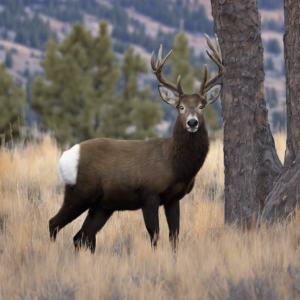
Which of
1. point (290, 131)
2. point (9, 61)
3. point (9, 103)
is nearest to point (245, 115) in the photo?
point (290, 131)

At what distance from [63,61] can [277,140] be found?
24.1m

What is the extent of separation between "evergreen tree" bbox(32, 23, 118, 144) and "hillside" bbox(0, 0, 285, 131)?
4503cm

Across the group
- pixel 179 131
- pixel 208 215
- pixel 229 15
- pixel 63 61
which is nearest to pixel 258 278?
pixel 179 131

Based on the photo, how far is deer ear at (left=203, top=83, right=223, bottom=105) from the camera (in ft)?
18.8

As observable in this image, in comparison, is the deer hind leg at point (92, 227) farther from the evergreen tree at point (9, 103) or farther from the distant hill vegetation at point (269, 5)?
the distant hill vegetation at point (269, 5)

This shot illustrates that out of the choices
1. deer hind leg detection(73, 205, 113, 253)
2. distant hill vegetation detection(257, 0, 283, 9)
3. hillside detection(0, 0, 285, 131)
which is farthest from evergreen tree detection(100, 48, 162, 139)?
distant hill vegetation detection(257, 0, 283, 9)

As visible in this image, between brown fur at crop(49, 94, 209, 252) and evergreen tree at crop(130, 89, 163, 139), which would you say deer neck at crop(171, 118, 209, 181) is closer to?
brown fur at crop(49, 94, 209, 252)

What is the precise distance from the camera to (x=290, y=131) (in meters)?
5.84

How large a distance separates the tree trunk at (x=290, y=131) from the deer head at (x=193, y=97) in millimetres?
721

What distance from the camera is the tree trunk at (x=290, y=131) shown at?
5602 mm

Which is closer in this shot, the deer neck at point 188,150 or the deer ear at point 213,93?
the deer neck at point 188,150

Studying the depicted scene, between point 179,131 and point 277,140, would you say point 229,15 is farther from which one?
point 277,140

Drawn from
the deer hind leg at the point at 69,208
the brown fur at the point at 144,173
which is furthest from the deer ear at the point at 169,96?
the deer hind leg at the point at 69,208

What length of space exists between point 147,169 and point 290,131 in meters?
1.54
